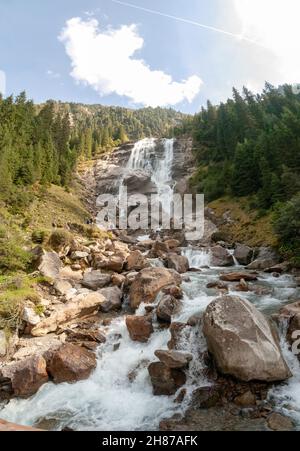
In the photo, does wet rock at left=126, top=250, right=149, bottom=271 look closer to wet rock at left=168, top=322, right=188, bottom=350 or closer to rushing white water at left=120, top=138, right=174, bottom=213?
wet rock at left=168, top=322, right=188, bottom=350

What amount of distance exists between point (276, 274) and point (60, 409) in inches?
678

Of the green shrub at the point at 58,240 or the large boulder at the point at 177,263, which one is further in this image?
the large boulder at the point at 177,263

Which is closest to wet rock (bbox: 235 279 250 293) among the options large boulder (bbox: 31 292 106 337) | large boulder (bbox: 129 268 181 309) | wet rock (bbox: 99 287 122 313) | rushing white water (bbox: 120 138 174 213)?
large boulder (bbox: 129 268 181 309)

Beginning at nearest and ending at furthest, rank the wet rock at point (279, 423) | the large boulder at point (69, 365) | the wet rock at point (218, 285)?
the wet rock at point (279, 423)
the large boulder at point (69, 365)
the wet rock at point (218, 285)

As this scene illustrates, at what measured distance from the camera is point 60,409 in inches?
416

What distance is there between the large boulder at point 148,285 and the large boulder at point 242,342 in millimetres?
6229

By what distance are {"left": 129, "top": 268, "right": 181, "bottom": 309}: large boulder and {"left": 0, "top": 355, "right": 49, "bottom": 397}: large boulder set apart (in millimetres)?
6590

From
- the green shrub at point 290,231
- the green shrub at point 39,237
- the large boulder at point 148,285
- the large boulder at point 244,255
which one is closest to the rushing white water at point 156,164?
the large boulder at point 244,255

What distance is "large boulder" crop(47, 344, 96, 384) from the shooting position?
12.0 metres

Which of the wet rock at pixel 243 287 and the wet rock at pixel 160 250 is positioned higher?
the wet rock at pixel 160 250

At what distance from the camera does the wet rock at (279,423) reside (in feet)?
27.8

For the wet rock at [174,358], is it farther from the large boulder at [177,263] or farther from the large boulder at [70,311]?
the large boulder at [177,263]

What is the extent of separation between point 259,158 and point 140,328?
35.1 metres
